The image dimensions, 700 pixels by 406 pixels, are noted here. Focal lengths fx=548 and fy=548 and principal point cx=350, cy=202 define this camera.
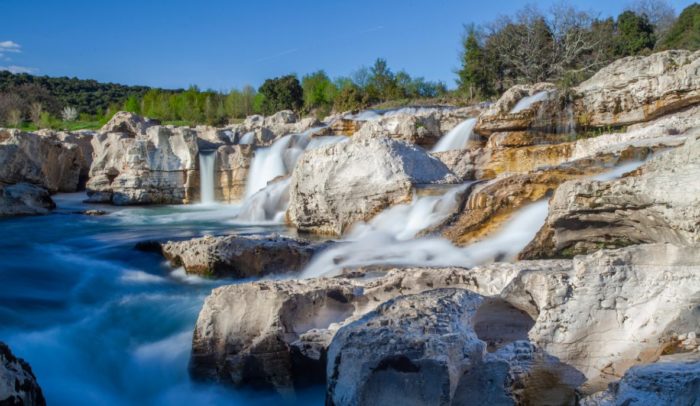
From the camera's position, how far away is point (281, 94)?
146 ft

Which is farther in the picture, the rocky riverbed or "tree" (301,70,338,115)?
"tree" (301,70,338,115)

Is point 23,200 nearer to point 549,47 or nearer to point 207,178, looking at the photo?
point 207,178

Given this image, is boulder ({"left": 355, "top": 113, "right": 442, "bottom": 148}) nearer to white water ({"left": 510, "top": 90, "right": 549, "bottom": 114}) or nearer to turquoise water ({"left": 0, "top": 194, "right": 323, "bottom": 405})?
white water ({"left": 510, "top": 90, "right": 549, "bottom": 114})

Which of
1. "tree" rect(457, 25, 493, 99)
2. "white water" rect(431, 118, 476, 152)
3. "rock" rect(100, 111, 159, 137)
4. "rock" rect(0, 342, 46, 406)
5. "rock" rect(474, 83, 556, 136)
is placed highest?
"tree" rect(457, 25, 493, 99)

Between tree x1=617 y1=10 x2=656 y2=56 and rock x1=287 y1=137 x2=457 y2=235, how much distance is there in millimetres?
26733

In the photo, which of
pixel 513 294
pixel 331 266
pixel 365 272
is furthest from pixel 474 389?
pixel 331 266

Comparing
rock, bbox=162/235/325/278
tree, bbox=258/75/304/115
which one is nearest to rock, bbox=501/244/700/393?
rock, bbox=162/235/325/278

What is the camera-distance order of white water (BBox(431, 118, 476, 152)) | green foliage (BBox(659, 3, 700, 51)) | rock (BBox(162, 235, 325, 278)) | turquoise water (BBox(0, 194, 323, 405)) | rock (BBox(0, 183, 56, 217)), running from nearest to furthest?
turquoise water (BBox(0, 194, 323, 405))
rock (BBox(162, 235, 325, 278))
rock (BBox(0, 183, 56, 217))
white water (BBox(431, 118, 476, 152))
green foliage (BBox(659, 3, 700, 51))

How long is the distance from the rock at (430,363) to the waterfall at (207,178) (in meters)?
14.0

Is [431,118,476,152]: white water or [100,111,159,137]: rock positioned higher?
[100,111,159,137]: rock

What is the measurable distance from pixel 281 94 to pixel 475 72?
18396 mm

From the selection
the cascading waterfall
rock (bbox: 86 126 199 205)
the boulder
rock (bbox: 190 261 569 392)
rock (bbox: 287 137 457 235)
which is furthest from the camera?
rock (bbox: 86 126 199 205)

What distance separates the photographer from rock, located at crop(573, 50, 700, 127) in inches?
425

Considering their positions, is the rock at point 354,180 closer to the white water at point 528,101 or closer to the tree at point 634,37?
the white water at point 528,101
